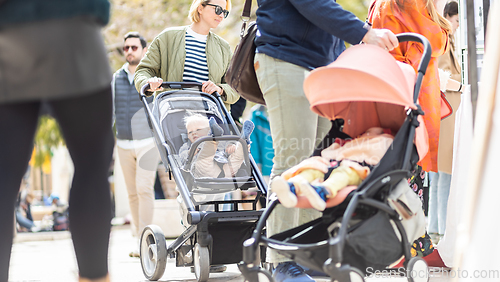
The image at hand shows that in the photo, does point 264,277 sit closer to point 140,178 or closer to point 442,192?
point 442,192

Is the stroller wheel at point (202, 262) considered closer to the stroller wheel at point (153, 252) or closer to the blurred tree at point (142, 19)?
the stroller wheel at point (153, 252)

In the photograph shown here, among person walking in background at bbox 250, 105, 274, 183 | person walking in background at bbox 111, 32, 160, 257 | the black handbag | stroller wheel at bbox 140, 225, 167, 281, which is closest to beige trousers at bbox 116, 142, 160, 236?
person walking in background at bbox 111, 32, 160, 257

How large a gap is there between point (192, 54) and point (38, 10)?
271cm

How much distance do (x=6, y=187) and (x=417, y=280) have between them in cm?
184

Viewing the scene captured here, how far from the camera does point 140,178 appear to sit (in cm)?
512

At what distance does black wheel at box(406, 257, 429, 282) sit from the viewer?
2459 mm

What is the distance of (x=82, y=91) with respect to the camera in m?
1.68

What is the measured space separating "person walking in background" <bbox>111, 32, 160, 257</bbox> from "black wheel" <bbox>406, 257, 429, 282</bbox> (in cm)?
301

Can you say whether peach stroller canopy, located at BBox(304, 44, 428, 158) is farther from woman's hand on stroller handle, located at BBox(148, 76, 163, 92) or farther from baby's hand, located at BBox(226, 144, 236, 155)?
woman's hand on stroller handle, located at BBox(148, 76, 163, 92)

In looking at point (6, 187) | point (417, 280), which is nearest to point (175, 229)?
point (417, 280)

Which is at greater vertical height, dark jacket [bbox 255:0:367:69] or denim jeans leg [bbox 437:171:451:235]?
dark jacket [bbox 255:0:367:69]

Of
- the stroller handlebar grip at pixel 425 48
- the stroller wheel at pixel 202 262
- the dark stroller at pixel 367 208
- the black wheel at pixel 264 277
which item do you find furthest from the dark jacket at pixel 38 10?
the stroller wheel at pixel 202 262

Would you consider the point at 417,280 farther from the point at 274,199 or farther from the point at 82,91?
the point at 82,91

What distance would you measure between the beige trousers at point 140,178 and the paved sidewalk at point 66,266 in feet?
1.34
